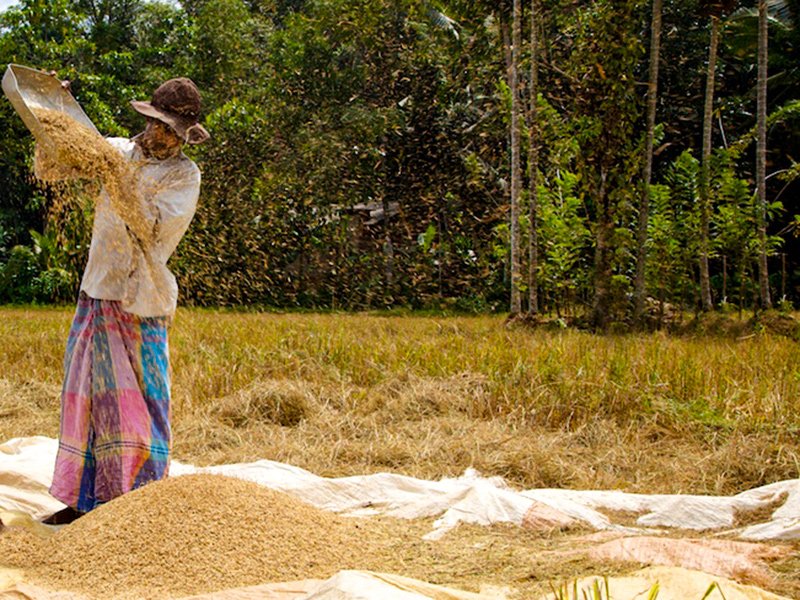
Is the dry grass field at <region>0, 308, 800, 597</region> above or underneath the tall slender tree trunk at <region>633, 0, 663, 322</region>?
underneath

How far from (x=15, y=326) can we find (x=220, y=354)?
3.47 meters

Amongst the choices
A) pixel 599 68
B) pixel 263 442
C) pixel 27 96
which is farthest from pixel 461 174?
pixel 27 96

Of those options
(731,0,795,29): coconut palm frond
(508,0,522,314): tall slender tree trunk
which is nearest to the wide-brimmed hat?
(508,0,522,314): tall slender tree trunk

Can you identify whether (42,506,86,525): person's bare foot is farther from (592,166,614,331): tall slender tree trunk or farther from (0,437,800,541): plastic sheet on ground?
(592,166,614,331): tall slender tree trunk

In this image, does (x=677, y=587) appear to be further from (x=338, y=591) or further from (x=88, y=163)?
(x=88, y=163)

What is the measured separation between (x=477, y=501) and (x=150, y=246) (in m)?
1.43

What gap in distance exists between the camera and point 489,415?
17.8ft

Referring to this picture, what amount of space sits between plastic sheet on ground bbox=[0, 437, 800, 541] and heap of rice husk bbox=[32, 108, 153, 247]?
111cm

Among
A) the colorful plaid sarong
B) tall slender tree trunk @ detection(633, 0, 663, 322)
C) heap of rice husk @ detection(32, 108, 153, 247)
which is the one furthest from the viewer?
tall slender tree trunk @ detection(633, 0, 663, 322)

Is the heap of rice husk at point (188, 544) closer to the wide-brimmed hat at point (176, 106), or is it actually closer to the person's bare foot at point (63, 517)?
the person's bare foot at point (63, 517)

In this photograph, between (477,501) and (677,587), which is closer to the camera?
(677,587)

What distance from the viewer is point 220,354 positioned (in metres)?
6.88

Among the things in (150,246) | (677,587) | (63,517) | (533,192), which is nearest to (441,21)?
(533,192)

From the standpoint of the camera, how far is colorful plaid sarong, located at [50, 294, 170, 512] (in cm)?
348
